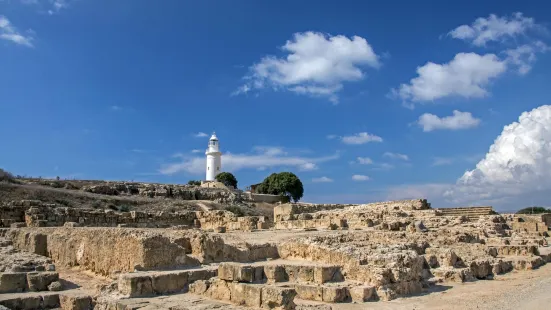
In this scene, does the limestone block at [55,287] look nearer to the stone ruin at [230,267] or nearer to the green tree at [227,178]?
the stone ruin at [230,267]

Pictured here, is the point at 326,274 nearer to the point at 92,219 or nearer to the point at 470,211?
the point at 92,219

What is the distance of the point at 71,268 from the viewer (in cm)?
1300

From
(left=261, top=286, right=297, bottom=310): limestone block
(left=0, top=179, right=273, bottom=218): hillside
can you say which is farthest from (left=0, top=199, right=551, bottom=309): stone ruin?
(left=0, top=179, right=273, bottom=218): hillside

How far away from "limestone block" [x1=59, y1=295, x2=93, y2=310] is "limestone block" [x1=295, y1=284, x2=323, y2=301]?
405cm

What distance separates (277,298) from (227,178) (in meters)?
63.0

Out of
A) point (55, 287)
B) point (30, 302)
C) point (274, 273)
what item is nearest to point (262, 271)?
point (274, 273)

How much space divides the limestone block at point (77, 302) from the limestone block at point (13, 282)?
166 centimetres

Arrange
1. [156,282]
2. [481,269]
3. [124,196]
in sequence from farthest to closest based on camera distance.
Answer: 1. [124,196]
2. [481,269]
3. [156,282]

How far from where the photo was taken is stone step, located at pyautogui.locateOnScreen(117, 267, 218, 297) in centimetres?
861

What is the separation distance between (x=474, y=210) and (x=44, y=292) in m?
23.6

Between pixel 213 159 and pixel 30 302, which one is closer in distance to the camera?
pixel 30 302

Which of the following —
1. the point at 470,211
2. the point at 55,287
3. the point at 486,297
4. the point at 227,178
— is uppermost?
the point at 227,178

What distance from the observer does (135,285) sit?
862 cm

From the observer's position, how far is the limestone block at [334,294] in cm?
920
